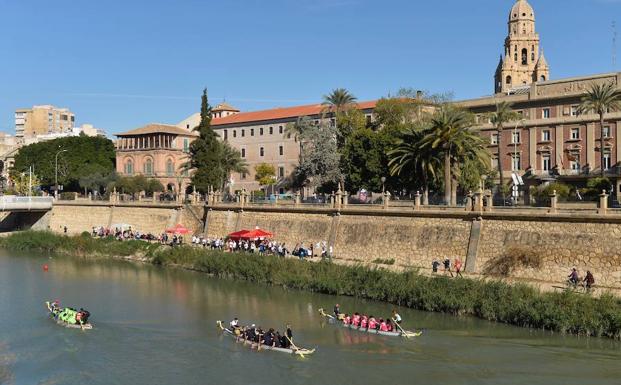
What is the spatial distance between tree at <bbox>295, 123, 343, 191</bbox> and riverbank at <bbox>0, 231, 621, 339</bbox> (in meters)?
18.7

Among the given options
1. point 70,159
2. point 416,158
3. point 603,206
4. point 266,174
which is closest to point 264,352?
point 603,206

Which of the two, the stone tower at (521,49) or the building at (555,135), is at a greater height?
the stone tower at (521,49)

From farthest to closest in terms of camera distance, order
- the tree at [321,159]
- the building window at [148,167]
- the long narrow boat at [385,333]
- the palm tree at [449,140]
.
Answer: the building window at [148,167] → the tree at [321,159] → the palm tree at [449,140] → the long narrow boat at [385,333]

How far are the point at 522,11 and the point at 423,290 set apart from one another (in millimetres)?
105452

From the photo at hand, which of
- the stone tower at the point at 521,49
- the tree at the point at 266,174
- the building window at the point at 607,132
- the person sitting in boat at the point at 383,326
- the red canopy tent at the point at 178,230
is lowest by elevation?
the person sitting in boat at the point at 383,326

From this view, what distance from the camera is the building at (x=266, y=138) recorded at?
312 feet

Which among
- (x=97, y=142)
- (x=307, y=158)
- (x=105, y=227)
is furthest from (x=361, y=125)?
(x=97, y=142)

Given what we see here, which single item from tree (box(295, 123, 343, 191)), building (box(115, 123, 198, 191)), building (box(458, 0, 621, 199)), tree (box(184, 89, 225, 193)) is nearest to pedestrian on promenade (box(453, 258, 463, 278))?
building (box(458, 0, 621, 199))

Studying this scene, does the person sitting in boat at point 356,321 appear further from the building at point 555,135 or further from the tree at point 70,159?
the tree at point 70,159

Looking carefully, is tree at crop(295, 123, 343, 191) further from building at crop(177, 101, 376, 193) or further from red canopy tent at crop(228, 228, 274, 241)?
red canopy tent at crop(228, 228, 274, 241)

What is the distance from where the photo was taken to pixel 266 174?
95.1 meters

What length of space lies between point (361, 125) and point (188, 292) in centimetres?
3420

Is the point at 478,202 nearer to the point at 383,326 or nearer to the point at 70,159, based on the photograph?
the point at 383,326

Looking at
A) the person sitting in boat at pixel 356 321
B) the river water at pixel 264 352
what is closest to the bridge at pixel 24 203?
the river water at pixel 264 352
